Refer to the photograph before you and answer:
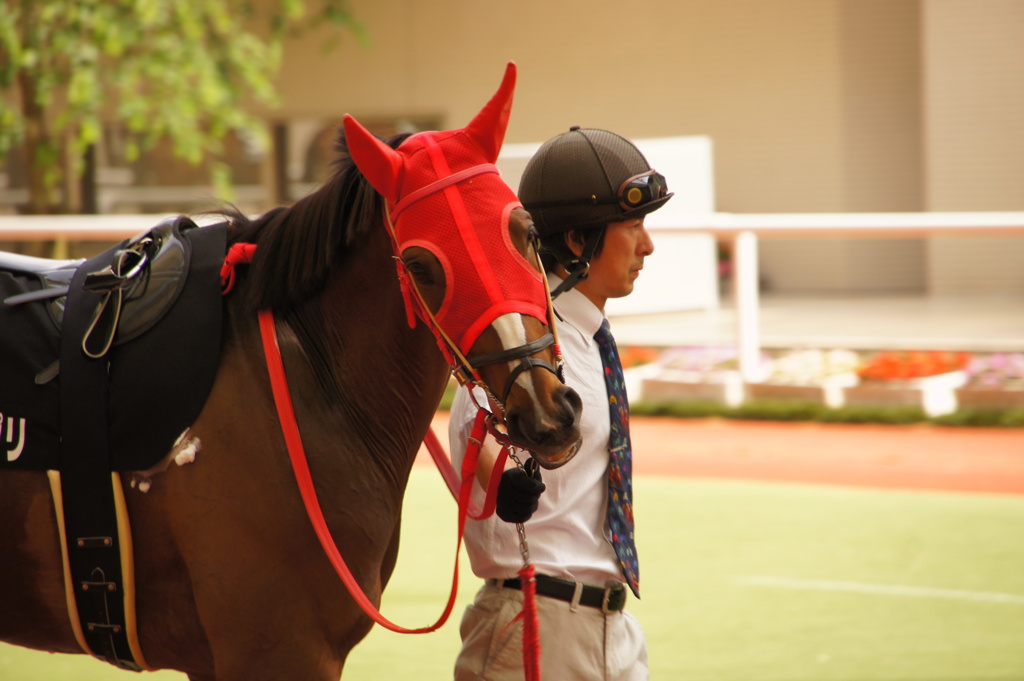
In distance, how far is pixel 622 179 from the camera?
1.96m

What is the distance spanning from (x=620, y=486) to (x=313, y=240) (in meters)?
0.78

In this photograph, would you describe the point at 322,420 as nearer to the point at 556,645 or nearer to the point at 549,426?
the point at 549,426

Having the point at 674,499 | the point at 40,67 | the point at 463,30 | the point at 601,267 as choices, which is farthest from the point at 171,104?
the point at 601,267

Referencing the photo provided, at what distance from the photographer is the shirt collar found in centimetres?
203

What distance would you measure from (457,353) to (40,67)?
957cm

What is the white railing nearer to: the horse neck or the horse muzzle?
the horse neck

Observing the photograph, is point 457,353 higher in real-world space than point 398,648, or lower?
higher

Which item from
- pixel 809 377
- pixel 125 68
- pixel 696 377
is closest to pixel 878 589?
pixel 809 377

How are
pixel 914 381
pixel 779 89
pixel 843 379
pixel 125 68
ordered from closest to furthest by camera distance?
pixel 914 381 < pixel 843 379 < pixel 125 68 < pixel 779 89

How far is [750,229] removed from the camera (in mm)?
6797

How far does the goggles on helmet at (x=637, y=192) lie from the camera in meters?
1.92

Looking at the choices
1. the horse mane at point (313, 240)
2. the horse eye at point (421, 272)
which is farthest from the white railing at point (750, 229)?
the horse eye at point (421, 272)

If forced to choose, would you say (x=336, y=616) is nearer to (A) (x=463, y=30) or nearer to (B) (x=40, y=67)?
(B) (x=40, y=67)

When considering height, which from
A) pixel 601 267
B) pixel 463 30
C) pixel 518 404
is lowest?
pixel 518 404
